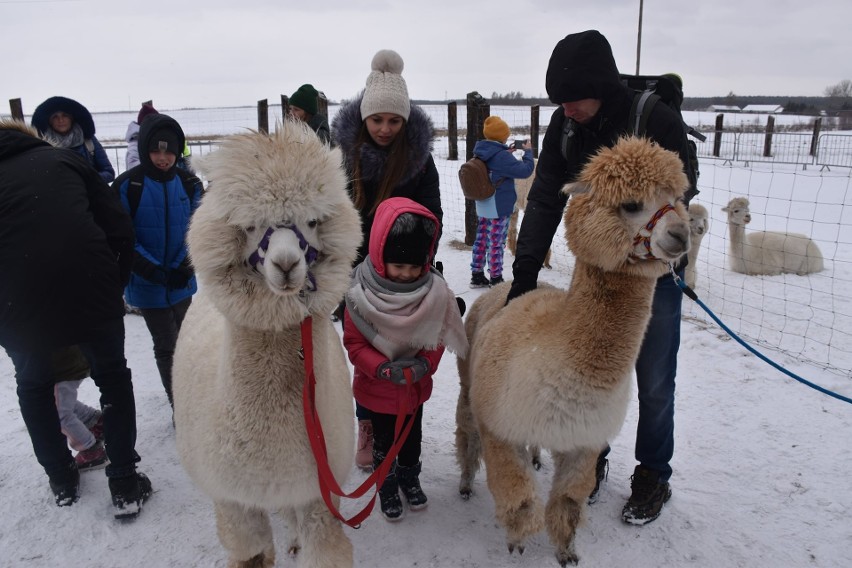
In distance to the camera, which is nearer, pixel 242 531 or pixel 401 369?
pixel 242 531

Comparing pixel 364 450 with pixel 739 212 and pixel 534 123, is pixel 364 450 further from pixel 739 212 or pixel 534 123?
pixel 534 123

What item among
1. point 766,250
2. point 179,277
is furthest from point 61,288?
point 766,250

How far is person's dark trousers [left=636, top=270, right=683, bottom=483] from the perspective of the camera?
7.92 ft

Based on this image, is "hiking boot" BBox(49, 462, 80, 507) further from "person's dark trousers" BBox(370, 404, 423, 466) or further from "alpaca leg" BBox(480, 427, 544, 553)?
"alpaca leg" BBox(480, 427, 544, 553)

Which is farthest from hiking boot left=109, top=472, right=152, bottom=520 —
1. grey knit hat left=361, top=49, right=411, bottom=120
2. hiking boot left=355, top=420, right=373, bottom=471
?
grey knit hat left=361, top=49, right=411, bottom=120

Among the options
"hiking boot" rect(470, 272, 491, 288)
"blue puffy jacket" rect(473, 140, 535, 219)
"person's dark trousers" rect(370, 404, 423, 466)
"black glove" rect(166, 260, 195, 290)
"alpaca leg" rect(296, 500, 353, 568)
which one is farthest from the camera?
"hiking boot" rect(470, 272, 491, 288)

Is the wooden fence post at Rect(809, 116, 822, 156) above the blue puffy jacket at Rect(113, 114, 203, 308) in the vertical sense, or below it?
above

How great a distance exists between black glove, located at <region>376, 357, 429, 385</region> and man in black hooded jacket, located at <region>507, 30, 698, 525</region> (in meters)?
0.62

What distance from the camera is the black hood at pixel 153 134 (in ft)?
9.81

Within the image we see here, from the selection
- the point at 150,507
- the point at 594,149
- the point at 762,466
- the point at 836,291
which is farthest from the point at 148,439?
the point at 836,291

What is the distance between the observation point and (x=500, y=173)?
6121mm

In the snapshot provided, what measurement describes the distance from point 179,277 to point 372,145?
138 centimetres

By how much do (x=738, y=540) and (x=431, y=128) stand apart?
2476 mm

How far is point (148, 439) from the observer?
3.27 m
